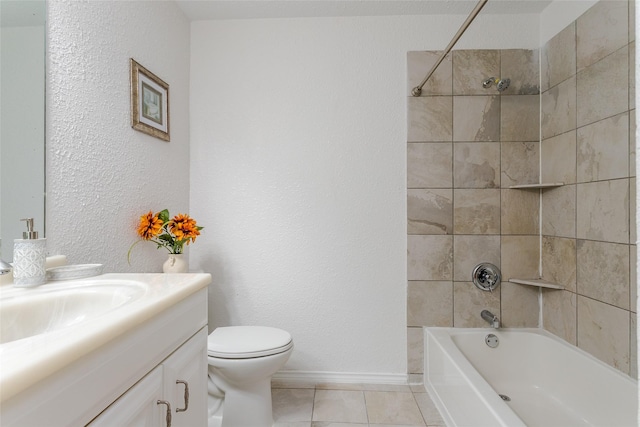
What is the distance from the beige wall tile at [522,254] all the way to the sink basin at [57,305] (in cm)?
193

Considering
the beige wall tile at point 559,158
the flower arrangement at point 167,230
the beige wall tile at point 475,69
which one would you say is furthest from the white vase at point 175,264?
the beige wall tile at point 559,158

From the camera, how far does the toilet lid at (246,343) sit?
1.38 m

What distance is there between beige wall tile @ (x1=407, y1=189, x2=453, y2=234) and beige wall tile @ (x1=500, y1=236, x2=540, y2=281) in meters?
0.35

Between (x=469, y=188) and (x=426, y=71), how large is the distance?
0.77 metres

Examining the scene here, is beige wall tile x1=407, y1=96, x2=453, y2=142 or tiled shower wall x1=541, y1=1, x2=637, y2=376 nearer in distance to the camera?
tiled shower wall x1=541, y1=1, x2=637, y2=376

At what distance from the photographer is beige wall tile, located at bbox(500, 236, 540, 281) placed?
189 centimetres

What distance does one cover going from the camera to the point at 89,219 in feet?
3.98

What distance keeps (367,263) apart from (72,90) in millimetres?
1632

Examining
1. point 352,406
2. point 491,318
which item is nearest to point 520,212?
point 491,318

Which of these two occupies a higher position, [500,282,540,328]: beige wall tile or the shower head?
the shower head

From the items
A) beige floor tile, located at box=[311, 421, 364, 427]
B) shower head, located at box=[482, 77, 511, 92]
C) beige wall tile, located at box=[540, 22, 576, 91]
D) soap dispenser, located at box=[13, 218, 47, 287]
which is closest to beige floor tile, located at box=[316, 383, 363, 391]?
beige floor tile, located at box=[311, 421, 364, 427]

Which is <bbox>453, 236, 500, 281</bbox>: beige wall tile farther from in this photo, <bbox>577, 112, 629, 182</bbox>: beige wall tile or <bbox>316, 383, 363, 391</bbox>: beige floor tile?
<bbox>316, 383, 363, 391</bbox>: beige floor tile

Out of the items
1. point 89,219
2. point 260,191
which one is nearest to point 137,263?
point 89,219

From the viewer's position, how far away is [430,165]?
192cm
